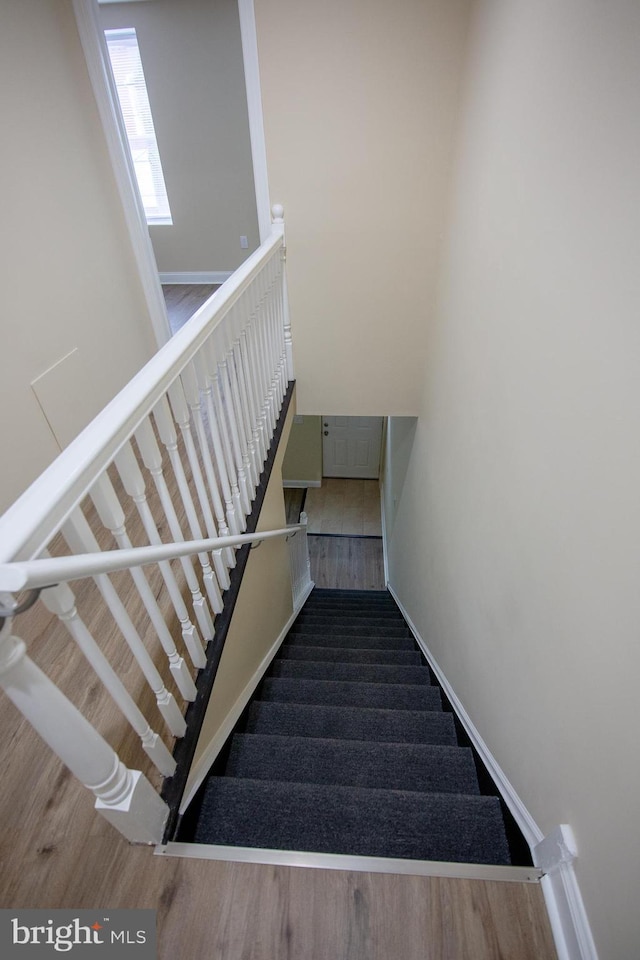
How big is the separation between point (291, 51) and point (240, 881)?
3028mm

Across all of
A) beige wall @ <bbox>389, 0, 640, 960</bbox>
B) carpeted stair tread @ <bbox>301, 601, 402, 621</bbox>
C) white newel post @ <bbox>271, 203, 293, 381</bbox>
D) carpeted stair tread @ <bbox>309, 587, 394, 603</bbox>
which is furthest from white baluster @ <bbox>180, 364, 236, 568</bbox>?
carpeted stair tread @ <bbox>309, 587, 394, 603</bbox>

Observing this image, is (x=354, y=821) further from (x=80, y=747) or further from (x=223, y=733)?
(x=80, y=747)

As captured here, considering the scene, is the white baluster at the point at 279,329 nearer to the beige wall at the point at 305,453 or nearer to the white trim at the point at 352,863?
the white trim at the point at 352,863

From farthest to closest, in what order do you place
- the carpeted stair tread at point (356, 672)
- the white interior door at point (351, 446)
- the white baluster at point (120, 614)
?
the white interior door at point (351, 446)
the carpeted stair tread at point (356, 672)
the white baluster at point (120, 614)

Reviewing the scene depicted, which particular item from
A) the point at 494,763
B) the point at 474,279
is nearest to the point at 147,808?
the point at 494,763

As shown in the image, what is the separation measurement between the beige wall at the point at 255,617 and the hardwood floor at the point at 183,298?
5.64 ft

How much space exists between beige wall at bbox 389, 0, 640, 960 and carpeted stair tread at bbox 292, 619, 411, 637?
156 cm

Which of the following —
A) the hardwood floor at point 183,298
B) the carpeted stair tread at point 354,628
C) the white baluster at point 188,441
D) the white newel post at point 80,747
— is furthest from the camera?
the hardwood floor at point 183,298

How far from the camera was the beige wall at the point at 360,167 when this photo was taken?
2.04 m

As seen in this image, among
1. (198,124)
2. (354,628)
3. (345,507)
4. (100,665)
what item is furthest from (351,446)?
(100,665)

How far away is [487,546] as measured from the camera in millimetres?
1612

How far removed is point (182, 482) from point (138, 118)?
479 centimetres

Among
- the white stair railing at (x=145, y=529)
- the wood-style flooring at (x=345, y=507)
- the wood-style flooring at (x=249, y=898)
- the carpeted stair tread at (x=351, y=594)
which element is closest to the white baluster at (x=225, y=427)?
the white stair railing at (x=145, y=529)

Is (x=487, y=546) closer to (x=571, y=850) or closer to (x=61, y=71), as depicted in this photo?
(x=571, y=850)
